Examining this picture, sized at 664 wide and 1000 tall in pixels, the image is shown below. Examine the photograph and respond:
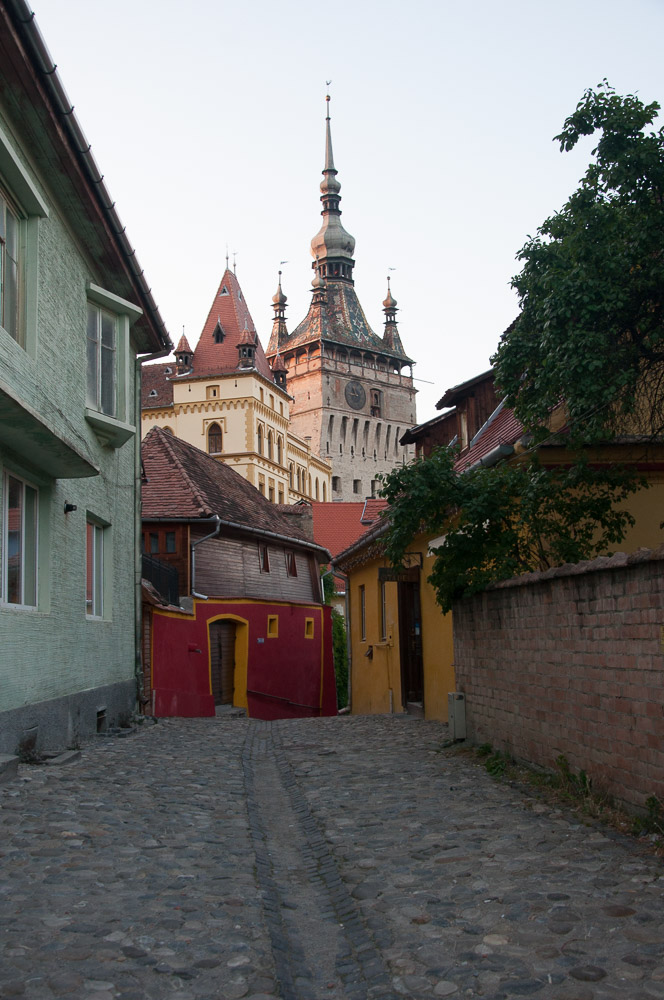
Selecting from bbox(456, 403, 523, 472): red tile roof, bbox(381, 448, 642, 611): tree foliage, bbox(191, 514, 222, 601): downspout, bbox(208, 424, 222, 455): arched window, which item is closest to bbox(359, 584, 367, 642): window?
A: bbox(191, 514, 222, 601): downspout

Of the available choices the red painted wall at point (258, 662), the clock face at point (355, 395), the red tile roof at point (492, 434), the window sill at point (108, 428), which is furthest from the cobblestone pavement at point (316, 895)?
the clock face at point (355, 395)

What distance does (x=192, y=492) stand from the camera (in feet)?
83.3

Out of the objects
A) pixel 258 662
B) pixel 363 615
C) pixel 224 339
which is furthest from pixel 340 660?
pixel 224 339

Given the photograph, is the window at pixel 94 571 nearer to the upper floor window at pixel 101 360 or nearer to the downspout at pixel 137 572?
the upper floor window at pixel 101 360

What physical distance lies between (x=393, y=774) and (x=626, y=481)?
13.5ft

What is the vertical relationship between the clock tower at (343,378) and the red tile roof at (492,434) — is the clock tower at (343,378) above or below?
above

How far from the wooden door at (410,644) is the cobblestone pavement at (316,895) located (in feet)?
28.8

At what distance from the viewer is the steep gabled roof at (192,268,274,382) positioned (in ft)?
247

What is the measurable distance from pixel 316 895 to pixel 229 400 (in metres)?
70.1

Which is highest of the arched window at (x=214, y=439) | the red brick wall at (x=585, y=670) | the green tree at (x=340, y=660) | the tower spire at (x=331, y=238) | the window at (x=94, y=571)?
the tower spire at (x=331, y=238)

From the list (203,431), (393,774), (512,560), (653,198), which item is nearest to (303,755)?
(393,774)

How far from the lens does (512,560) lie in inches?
392

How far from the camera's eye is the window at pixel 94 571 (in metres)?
12.4

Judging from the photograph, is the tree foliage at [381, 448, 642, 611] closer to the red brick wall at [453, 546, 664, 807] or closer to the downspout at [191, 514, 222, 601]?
the red brick wall at [453, 546, 664, 807]
